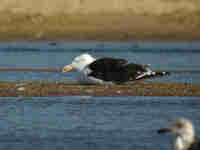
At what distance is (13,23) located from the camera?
31781mm

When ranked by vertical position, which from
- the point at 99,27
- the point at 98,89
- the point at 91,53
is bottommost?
the point at 99,27

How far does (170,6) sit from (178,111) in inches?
1040

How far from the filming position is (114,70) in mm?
15273

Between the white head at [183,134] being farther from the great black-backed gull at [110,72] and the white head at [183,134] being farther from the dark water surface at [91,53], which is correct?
the dark water surface at [91,53]

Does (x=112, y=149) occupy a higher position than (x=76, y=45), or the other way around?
(x=112, y=149)

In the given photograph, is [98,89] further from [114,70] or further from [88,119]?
[88,119]

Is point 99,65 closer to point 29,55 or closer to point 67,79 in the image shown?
point 67,79

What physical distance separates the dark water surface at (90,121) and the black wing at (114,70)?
3.49ft

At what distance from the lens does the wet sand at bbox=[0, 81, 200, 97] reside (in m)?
14.6

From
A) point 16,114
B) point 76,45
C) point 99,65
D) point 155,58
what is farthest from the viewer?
point 76,45

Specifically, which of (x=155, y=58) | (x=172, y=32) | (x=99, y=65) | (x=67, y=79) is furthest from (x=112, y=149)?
(x=172, y=32)

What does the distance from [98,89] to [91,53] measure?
9.60 m

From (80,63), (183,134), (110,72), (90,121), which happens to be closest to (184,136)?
(183,134)

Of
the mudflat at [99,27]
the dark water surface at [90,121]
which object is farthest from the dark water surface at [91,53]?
the dark water surface at [90,121]
